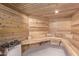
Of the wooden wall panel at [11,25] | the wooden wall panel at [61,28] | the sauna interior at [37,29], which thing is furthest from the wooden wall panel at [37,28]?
the wooden wall panel at [61,28]

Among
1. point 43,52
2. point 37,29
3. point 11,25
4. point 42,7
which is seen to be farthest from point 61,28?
point 11,25

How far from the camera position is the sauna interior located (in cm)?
156

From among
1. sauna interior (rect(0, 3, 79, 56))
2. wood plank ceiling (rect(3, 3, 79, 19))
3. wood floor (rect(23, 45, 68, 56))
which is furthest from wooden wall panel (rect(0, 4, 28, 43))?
wood floor (rect(23, 45, 68, 56))

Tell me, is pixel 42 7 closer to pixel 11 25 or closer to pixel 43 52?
pixel 11 25

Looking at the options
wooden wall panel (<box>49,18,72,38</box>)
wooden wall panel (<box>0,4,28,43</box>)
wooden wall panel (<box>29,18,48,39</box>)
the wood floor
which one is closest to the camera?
wooden wall panel (<box>0,4,28,43</box>)

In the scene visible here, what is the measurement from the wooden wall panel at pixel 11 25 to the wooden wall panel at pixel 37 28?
19 cm

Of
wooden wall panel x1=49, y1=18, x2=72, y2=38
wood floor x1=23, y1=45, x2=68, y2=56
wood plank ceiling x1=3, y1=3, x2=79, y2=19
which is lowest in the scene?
wood floor x1=23, y1=45, x2=68, y2=56

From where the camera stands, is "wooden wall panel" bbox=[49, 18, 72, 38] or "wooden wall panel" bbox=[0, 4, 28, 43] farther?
"wooden wall panel" bbox=[49, 18, 72, 38]

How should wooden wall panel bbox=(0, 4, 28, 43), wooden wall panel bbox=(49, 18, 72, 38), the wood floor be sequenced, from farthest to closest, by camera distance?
1. wooden wall panel bbox=(49, 18, 72, 38)
2. the wood floor
3. wooden wall panel bbox=(0, 4, 28, 43)

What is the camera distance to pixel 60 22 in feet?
9.48

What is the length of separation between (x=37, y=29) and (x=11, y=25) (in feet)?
3.12

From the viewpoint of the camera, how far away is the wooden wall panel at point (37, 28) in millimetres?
2436

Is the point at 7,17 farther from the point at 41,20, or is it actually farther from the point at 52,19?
the point at 52,19

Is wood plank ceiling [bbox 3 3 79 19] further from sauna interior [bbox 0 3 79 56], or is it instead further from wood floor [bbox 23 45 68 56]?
wood floor [bbox 23 45 68 56]
